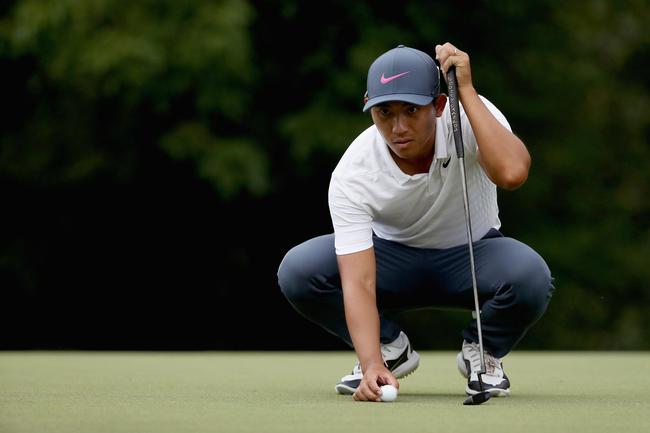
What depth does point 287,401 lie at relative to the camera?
175 inches

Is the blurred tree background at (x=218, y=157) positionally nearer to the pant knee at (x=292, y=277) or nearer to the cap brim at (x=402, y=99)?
the pant knee at (x=292, y=277)

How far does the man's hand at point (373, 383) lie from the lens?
4312 millimetres

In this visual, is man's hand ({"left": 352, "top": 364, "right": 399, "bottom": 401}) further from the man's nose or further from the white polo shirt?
the man's nose

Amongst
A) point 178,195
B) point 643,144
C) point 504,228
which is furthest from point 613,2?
point 178,195

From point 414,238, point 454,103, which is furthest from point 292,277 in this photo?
point 454,103

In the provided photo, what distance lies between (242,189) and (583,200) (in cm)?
466

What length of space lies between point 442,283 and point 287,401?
0.92 m

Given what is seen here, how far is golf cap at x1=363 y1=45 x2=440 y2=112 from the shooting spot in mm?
4367

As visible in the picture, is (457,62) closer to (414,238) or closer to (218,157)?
(414,238)

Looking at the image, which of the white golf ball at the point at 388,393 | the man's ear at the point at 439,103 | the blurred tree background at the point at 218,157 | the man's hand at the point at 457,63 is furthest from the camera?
the blurred tree background at the point at 218,157

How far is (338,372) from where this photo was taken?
668cm

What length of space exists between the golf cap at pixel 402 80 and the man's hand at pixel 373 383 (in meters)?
0.85

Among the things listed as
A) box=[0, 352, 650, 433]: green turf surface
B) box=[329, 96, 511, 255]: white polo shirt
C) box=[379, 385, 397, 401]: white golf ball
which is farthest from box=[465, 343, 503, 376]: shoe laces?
box=[379, 385, 397, 401]: white golf ball

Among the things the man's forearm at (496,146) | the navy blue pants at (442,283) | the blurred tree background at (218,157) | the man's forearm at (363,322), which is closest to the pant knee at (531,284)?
the navy blue pants at (442,283)
